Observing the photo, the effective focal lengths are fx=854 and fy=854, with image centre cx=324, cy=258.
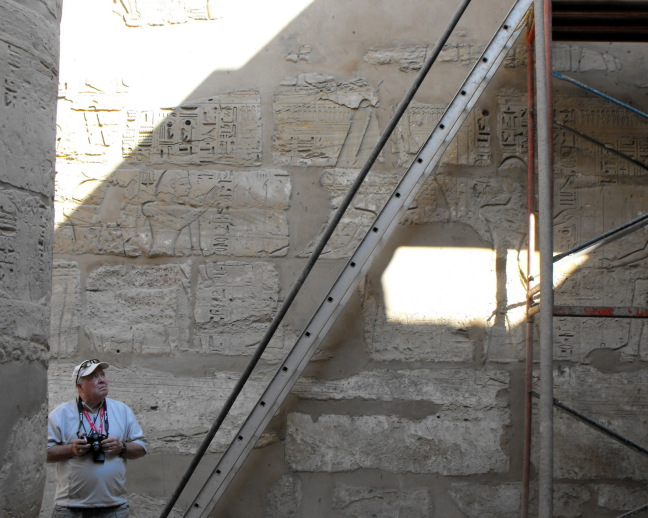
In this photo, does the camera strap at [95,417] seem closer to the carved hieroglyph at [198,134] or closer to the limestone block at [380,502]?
the limestone block at [380,502]

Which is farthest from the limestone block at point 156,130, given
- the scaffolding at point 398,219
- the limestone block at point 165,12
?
the scaffolding at point 398,219

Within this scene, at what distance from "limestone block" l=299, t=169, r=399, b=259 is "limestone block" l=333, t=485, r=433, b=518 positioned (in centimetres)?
133

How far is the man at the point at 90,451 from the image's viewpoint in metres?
4.04

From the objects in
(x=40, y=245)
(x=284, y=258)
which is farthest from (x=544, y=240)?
(x=40, y=245)

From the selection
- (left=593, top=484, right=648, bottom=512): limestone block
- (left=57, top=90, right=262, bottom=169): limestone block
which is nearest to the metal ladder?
(left=57, top=90, right=262, bottom=169): limestone block

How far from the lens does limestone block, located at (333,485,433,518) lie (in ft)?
15.5

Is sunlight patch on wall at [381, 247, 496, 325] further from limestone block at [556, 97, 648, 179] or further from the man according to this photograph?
the man

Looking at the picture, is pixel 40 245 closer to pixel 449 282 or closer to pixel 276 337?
pixel 276 337

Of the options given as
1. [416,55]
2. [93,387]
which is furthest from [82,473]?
[416,55]

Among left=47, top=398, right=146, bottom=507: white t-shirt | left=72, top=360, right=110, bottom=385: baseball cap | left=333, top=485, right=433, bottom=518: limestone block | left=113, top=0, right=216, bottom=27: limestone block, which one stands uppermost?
left=113, top=0, right=216, bottom=27: limestone block

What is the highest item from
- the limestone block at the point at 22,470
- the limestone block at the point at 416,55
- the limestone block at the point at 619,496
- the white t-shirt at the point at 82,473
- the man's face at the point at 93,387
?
the limestone block at the point at 416,55

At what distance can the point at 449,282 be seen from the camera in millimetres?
4914

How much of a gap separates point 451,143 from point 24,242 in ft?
10.6

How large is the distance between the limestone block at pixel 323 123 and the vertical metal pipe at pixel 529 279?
0.89 metres
